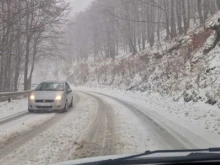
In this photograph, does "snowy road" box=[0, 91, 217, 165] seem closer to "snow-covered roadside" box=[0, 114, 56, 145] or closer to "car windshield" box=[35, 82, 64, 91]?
"snow-covered roadside" box=[0, 114, 56, 145]

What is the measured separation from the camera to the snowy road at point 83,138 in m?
6.71

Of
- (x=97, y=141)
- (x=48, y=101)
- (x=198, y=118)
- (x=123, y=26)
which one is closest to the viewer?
(x=97, y=141)

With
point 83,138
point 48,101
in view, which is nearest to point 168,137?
point 83,138

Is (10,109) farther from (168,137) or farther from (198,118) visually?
(168,137)

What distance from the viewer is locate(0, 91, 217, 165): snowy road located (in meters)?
6.71

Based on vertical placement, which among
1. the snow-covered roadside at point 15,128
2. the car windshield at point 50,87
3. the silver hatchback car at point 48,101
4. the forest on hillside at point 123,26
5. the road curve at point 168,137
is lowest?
the road curve at point 168,137

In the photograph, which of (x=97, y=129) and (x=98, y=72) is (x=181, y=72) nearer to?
(x=97, y=129)

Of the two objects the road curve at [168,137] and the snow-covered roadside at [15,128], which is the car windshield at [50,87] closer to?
the snow-covered roadside at [15,128]

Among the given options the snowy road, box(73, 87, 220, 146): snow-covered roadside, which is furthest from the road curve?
box(73, 87, 220, 146): snow-covered roadside

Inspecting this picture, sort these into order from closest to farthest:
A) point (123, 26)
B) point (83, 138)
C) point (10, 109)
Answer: point (83, 138) → point (10, 109) → point (123, 26)

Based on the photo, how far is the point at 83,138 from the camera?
839cm

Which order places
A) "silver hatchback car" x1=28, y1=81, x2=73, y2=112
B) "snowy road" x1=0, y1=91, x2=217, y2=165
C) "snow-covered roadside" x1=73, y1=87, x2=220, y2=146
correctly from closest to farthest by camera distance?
"snowy road" x1=0, y1=91, x2=217, y2=165 < "snow-covered roadside" x1=73, y1=87, x2=220, y2=146 < "silver hatchback car" x1=28, y1=81, x2=73, y2=112

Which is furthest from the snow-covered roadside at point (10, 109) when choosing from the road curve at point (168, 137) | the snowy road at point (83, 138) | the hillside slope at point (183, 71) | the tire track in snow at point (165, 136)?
the hillside slope at point (183, 71)

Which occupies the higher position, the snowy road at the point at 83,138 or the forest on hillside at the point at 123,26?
the forest on hillside at the point at 123,26
